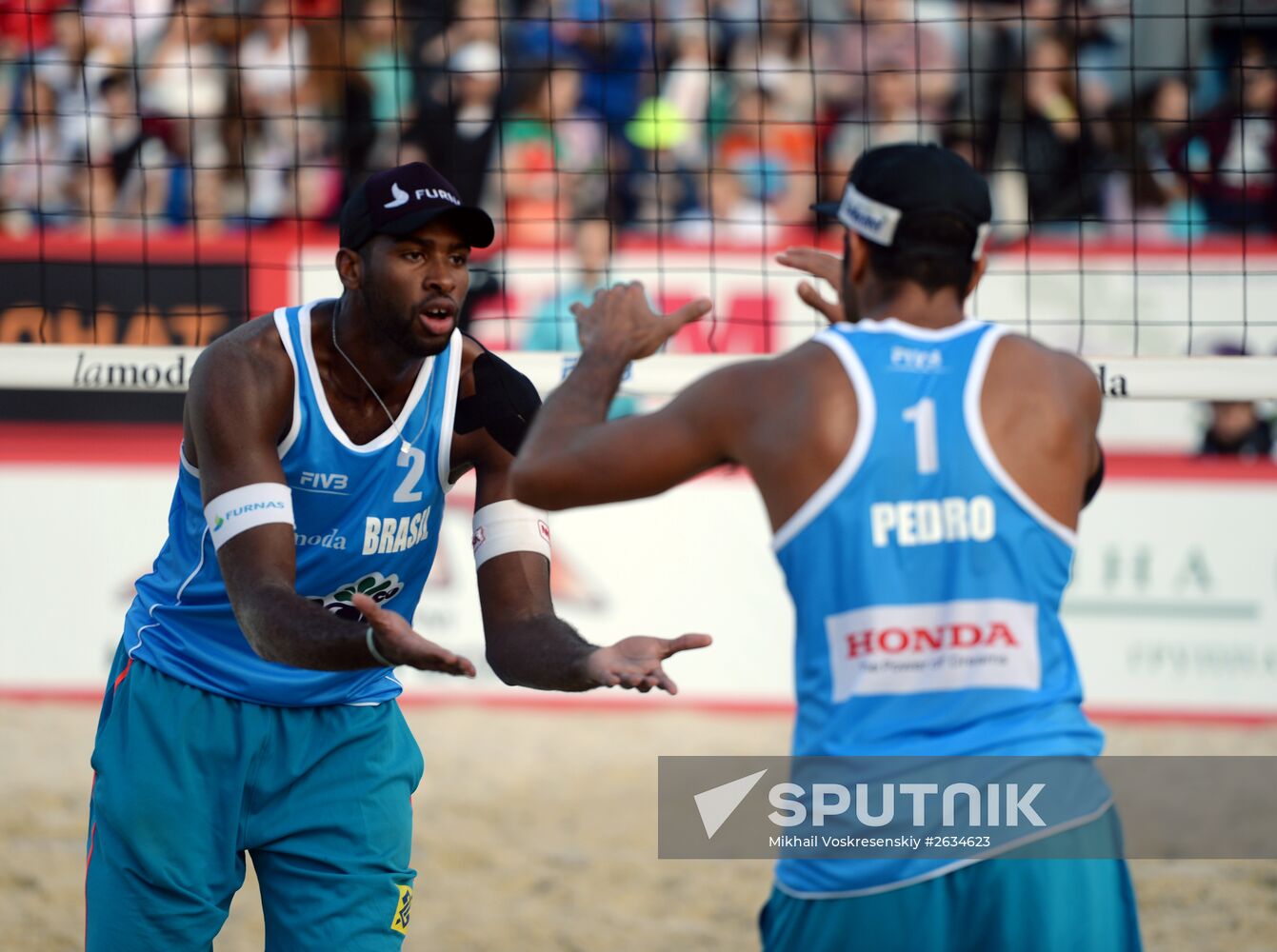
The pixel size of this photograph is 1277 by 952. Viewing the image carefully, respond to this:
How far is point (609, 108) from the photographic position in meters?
10.6

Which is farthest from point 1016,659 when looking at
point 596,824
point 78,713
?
point 78,713

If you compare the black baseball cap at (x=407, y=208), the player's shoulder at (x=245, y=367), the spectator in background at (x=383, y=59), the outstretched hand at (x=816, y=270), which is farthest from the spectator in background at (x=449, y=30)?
the outstretched hand at (x=816, y=270)

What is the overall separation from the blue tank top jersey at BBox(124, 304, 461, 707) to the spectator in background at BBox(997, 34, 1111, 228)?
6.92m

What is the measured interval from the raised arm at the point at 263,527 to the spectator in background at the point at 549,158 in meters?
5.70

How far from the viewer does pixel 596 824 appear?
23.1ft

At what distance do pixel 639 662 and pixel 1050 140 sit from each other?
756 cm

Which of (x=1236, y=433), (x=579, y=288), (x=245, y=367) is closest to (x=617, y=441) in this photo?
(x=245, y=367)

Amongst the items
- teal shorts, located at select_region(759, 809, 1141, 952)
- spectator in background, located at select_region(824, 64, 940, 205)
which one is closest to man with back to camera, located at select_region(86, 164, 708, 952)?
teal shorts, located at select_region(759, 809, 1141, 952)

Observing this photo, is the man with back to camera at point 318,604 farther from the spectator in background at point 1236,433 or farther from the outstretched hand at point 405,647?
the spectator in background at point 1236,433

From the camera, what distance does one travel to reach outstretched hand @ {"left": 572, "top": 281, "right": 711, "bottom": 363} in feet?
9.53

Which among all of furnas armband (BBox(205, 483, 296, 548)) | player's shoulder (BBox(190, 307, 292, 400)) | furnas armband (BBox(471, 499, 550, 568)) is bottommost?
furnas armband (BBox(471, 499, 550, 568))

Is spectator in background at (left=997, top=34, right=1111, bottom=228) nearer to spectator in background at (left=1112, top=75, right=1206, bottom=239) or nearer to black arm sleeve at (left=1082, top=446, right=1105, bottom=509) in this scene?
spectator in background at (left=1112, top=75, right=1206, bottom=239)

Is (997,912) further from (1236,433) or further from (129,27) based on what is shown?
(129,27)

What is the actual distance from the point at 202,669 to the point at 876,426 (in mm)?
1770
